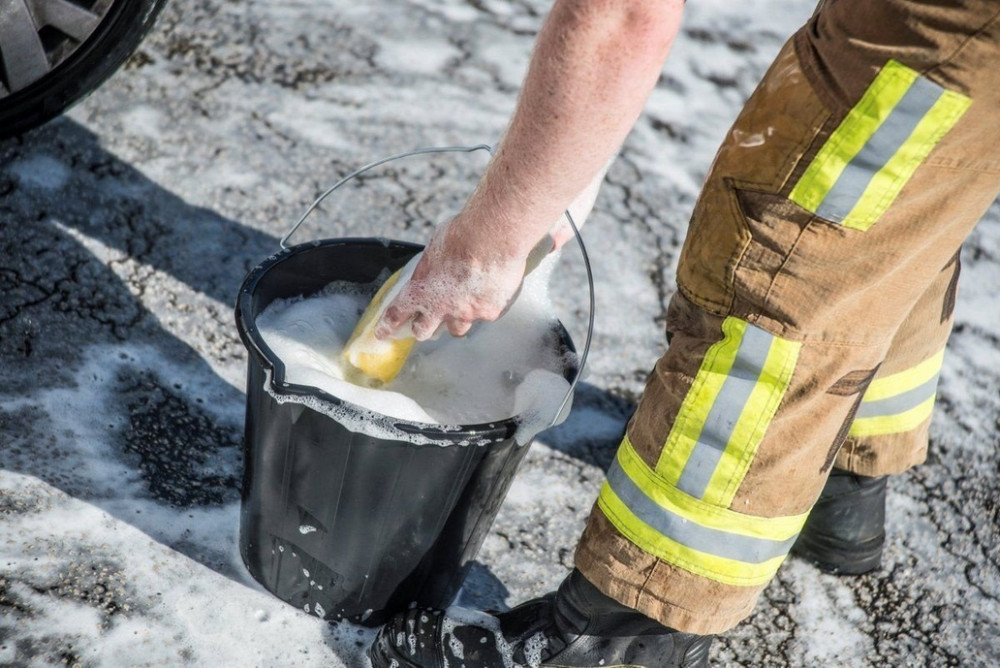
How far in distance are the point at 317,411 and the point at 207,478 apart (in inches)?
23.7

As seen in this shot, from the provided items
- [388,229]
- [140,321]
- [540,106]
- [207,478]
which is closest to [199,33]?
[388,229]

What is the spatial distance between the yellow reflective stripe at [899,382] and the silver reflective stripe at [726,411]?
575mm

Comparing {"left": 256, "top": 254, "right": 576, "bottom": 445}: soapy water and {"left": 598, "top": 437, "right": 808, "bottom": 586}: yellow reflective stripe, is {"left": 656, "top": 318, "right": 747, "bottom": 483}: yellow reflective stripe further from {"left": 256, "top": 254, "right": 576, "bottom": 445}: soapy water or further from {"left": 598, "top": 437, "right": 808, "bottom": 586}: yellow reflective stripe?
{"left": 256, "top": 254, "right": 576, "bottom": 445}: soapy water

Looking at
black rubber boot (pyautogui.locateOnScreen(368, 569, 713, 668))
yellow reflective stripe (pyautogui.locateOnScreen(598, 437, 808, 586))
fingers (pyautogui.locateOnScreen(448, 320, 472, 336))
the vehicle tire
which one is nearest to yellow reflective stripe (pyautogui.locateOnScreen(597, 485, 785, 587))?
yellow reflective stripe (pyautogui.locateOnScreen(598, 437, 808, 586))

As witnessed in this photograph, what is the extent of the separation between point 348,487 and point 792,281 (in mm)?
702

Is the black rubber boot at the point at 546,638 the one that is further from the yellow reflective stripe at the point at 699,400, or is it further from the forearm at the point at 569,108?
the forearm at the point at 569,108

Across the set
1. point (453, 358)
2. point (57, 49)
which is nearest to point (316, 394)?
point (453, 358)

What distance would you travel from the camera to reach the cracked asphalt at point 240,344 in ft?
5.46

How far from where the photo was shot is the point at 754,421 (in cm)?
134

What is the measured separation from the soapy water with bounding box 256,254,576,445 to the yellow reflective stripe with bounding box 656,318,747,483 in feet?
0.60

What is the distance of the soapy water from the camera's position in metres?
1.52

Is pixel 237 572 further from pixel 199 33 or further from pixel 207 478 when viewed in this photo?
pixel 199 33

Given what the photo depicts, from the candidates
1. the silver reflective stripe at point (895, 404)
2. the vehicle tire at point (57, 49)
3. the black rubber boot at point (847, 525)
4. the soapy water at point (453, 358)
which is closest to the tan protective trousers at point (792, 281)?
the soapy water at point (453, 358)

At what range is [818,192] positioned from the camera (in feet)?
4.05
